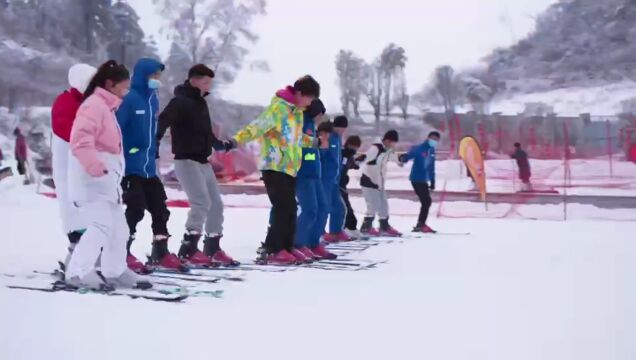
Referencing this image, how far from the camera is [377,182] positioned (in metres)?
8.20

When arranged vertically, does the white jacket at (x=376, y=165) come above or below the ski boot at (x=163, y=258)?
above

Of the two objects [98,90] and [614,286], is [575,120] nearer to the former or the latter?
[614,286]

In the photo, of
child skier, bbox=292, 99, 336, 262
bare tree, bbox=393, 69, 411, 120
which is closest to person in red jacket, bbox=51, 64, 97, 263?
child skier, bbox=292, 99, 336, 262

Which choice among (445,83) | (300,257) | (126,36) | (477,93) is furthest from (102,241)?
(126,36)

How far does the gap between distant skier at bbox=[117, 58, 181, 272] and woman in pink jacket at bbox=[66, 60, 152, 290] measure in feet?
1.47

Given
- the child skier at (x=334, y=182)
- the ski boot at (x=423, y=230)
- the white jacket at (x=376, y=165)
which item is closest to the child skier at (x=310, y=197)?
the child skier at (x=334, y=182)

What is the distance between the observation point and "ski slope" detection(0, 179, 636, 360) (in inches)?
110

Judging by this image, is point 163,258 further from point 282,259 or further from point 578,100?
point 578,100

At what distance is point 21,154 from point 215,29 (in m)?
5.44

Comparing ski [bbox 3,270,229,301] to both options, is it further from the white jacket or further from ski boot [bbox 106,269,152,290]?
the white jacket

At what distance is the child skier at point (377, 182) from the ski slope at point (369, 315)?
2284mm

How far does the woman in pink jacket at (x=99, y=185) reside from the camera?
381cm

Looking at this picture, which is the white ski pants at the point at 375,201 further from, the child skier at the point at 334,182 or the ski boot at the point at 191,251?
the ski boot at the point at 191,251

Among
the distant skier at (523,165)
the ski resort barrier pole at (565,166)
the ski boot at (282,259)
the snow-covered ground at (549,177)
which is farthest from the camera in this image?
the distant skier at (523,165)
